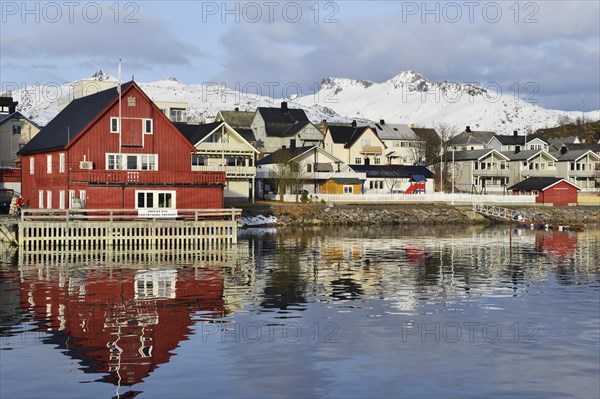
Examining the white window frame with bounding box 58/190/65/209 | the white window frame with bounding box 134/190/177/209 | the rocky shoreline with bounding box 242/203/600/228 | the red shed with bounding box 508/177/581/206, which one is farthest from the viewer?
the red shed with bounding box 508/177/581/206

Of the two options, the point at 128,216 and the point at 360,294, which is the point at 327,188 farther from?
the point at 360,294

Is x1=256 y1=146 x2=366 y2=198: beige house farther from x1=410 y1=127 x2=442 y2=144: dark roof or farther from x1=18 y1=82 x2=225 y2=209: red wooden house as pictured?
x1=410 y1=127 x2=442 y2=144: dark roof

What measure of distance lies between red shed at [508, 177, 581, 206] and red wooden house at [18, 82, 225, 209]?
58047 millimetres

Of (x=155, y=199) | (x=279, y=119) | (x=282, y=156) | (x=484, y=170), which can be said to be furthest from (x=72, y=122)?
(x=279, y=119)

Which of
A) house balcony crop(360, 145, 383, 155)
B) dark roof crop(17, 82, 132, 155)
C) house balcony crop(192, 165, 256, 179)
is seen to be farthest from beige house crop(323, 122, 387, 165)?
dark roof crop(17, 82, 132, 155)

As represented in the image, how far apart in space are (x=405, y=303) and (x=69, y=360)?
14.7 meters

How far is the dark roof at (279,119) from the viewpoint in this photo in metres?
148

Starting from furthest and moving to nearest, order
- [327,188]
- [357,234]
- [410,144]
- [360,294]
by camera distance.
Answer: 1. [410,144]
2. [327,188]
3. [357,234]
4. [360,294]

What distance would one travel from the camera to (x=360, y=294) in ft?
116

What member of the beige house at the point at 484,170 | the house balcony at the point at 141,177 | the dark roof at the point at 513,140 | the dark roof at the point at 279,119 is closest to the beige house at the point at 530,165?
the beige house at the point at 484,170

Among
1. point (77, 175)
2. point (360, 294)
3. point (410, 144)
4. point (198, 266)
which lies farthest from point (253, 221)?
point (410, 144)

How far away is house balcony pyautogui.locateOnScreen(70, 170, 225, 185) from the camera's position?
5881 centimetres

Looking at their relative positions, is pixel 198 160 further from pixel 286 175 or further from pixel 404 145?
pixel 404 145

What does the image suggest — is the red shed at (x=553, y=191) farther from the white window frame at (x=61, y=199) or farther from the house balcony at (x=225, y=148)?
the white window frame at (x=61, y=199)
